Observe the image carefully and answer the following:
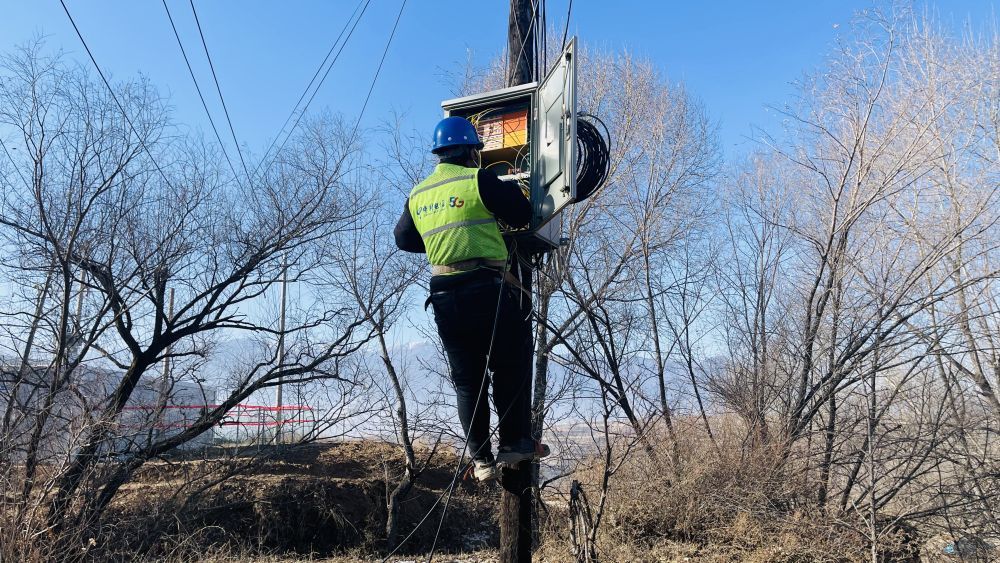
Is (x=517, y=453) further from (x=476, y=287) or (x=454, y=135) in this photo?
(x=454, y=135)

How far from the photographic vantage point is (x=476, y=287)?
3744mm

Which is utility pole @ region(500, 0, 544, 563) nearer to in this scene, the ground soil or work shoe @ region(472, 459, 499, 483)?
work shoe @ region(472, 459, 499, 483)

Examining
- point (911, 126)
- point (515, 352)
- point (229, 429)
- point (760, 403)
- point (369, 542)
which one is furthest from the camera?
point (369, 542)

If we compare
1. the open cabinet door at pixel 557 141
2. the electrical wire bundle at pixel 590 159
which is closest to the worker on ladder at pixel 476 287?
the open cabinet door at pixel 557 141

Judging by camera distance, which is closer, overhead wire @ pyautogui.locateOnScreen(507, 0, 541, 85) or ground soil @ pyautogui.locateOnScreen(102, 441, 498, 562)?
overhead wire @ pyautogui.locateOnScreen(507, 0, 541, 85)

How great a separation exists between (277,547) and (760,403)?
8.78 m

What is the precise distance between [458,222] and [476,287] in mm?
373

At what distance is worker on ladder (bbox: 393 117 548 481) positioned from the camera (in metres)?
3.74

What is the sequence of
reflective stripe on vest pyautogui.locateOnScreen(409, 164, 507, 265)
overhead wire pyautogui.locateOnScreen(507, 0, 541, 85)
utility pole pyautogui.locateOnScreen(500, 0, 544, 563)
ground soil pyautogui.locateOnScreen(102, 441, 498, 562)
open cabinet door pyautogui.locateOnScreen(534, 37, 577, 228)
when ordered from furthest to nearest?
1. ground soil pyautogui.locateOnScreen(102, 441, 498, 562)
2. overhead wire pyautogui.locateOnScreen(507, 0, 541, 85)
3. utility pole pyautogui.locateOnScreen(500, 0, 544, 563)
4. open cabinet door pyautogui.locateOnScreen(534, 37, 577, 228)
5. reflective stripe on vest pyautogui.locateOnScreen(409, 164, 507, 265)

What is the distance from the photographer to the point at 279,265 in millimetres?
11750

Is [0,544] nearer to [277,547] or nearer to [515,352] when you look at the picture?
[515,352]

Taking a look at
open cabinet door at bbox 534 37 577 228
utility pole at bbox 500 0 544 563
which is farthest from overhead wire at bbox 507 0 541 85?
utility pole at bbox 500 0 544 563

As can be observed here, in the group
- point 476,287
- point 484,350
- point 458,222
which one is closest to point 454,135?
point 458,222

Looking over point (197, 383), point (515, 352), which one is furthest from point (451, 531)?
point (515, 352)
